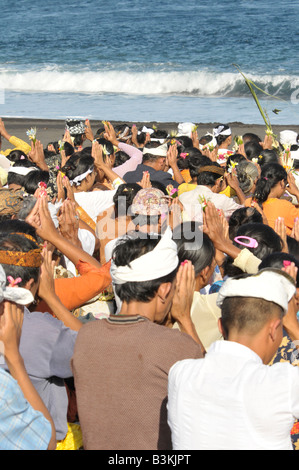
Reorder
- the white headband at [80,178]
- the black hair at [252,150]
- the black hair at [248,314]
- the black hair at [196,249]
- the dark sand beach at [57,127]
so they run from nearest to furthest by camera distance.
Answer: the black hair at [248,314]
the black hair at [196,249]
the white headband at [80,178]
the black hair at [252,150]
the dark sand beach at [57,127]

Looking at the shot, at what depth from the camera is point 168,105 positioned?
19.8m

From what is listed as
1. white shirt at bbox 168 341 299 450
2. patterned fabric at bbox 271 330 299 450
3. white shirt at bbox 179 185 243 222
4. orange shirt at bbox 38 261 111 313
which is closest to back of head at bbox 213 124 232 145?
white shirt at bbox 179 185 243 222

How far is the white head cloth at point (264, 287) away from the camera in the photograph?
263cm

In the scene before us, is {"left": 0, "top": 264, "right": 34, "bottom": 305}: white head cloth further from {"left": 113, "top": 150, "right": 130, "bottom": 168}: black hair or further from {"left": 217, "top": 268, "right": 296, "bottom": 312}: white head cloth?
{"left": 113, "top": 150, "right": 130, "bottom": 168}: black hair

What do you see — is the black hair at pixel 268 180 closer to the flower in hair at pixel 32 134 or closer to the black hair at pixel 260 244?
the black hair at pixel 260 244

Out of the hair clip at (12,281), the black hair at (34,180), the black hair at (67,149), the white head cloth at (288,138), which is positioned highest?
the hair clip at (12,281)

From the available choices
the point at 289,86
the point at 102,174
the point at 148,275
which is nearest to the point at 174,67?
the point at 289,86

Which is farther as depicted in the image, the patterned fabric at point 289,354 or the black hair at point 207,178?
the black hair at point 207,178

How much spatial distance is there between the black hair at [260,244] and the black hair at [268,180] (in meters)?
1.60

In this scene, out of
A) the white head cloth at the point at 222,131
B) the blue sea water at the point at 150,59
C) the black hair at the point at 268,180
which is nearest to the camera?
the black hair at the point at 268,180

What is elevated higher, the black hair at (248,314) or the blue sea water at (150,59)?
the black hair at (248,314)

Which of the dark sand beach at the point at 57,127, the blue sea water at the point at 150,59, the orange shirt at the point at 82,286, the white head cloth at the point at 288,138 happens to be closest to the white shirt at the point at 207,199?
the orange shirt at the point at 82,286

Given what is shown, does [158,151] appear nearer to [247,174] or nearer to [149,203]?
[247,174]

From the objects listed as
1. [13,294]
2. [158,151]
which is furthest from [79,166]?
[13,294]
